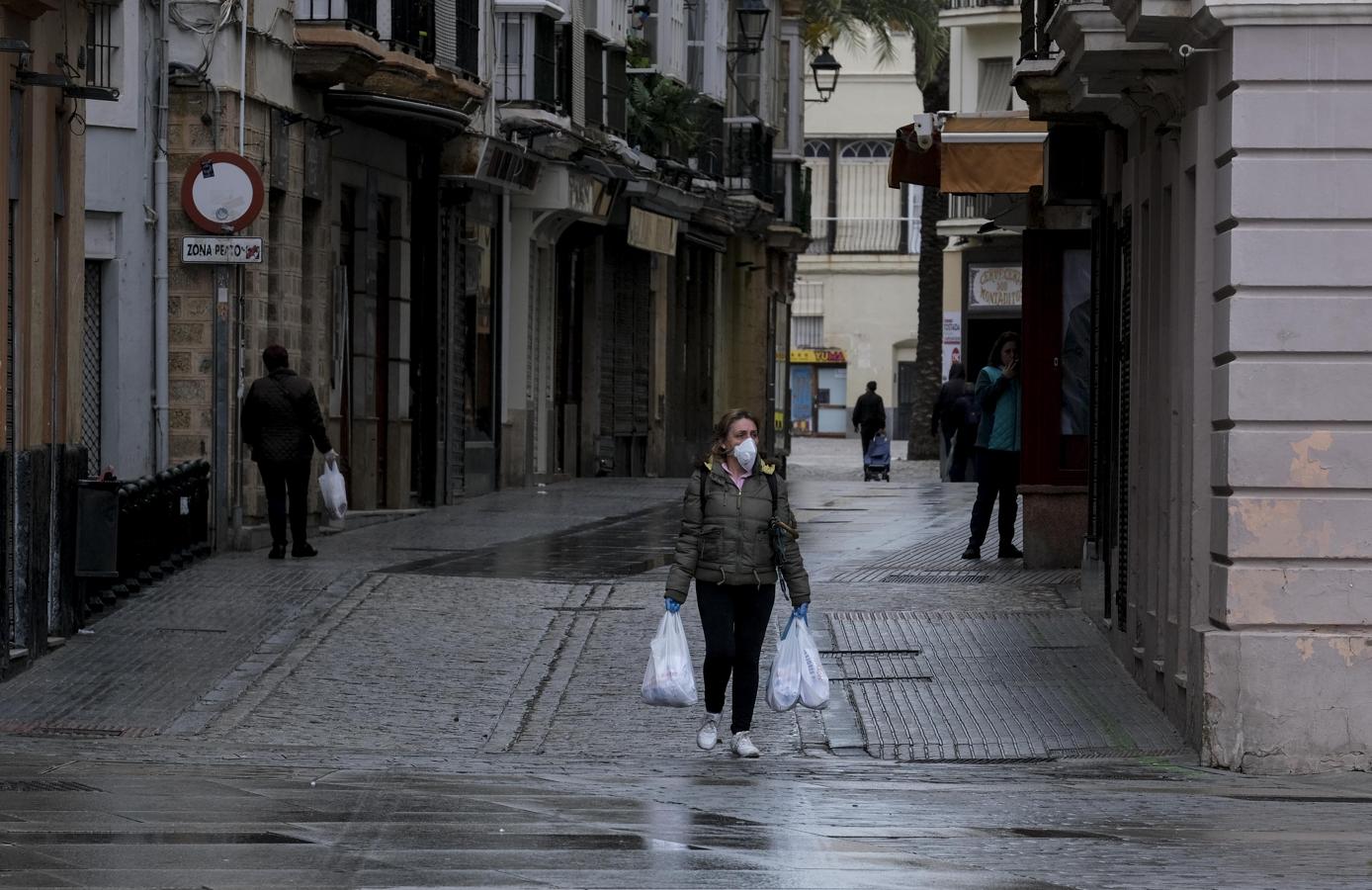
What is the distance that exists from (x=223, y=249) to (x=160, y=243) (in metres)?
0.84

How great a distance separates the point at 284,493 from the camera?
63.4ft

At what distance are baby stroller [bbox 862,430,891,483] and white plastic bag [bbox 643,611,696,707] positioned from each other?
25084 mm

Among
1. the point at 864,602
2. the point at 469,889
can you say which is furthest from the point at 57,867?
the point at 864,602

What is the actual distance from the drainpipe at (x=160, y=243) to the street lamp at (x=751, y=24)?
22.1 m

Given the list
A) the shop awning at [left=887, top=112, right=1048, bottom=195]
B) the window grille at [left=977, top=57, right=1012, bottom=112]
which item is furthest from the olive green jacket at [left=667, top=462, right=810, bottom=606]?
the window grille at [left=977, top=57, right=1012, bottom=112]

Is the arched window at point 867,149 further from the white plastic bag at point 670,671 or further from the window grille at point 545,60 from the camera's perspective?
the white plastic bag at point 670,671

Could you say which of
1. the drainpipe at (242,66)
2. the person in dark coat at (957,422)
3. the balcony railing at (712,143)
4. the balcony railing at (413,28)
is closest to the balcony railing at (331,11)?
the balcony railing at (413,28)

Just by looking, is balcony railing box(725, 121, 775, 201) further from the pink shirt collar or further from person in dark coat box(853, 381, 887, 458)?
the pink shirt collar

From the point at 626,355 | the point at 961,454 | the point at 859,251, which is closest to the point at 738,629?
the point at 961,454

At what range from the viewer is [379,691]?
13656 millimetres

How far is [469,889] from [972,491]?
2484 centimetres

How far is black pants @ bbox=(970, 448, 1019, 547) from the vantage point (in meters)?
20.2

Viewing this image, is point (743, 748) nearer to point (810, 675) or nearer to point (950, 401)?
point (810, 675)

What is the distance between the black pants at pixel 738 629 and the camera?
12086 millimetres
